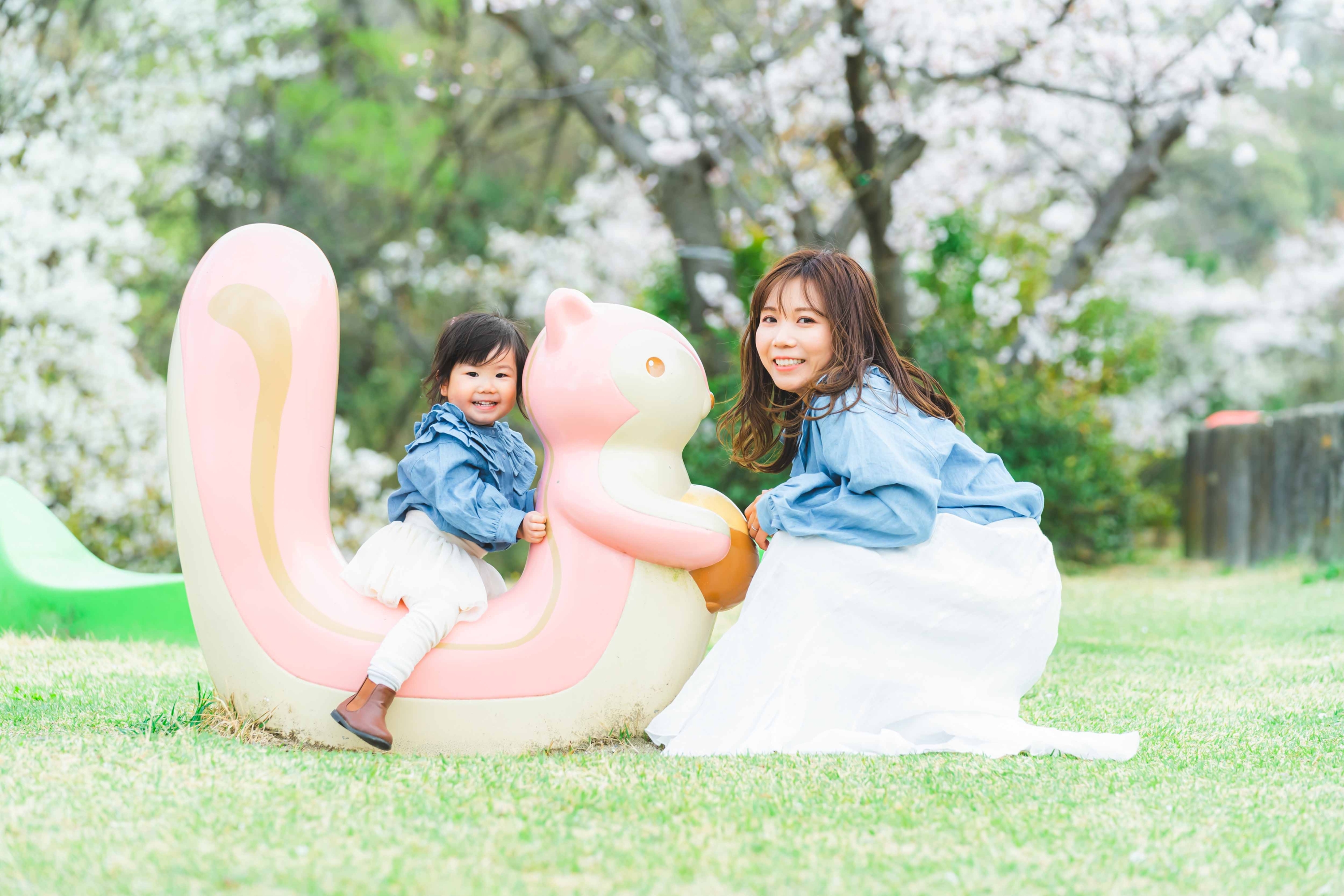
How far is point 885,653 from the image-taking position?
126 inches

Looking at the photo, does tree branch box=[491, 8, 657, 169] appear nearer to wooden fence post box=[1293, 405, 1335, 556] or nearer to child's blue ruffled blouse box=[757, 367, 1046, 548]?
wooden fence post box=[1293, 405, 1335, 556]

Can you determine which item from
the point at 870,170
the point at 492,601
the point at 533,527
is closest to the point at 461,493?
the point at 533,527

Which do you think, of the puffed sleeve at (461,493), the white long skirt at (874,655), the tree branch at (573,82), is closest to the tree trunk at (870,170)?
the tree branch at (573,82)

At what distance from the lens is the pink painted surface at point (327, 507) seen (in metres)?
3.14

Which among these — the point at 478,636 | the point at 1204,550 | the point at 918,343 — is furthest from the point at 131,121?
the point at 1204,550

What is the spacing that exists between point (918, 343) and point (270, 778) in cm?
675

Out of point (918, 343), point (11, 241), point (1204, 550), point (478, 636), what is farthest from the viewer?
point (1204, 550)

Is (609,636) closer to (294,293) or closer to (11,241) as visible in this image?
(294,293)

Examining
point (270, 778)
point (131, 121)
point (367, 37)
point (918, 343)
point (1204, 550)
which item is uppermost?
point (367, 37)

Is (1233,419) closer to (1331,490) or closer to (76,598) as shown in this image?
(1331,490)

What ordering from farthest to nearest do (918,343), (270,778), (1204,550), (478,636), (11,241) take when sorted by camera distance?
(1204,550), (918,343), (11,241), (478,636), (270,778)

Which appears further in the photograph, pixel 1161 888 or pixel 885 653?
pixel 885 653

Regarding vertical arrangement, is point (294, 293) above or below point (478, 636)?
above

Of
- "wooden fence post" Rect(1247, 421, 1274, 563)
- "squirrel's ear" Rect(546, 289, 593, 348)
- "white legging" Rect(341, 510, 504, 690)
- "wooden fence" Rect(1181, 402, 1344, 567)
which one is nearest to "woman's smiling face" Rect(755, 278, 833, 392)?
"squirrel's ear" Rect(546, 289, 593, 348)
